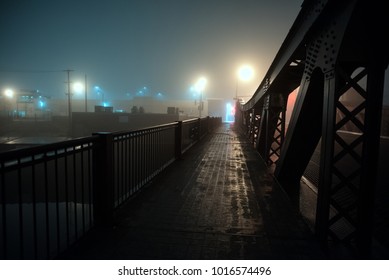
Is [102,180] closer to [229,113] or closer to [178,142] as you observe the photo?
[178,142]

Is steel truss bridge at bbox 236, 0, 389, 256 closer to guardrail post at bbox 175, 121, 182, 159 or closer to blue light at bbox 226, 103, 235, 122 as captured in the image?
guardrail post at bbox 175, 121, 182, 159

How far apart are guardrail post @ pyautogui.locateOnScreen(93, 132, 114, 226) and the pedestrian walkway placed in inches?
8.7

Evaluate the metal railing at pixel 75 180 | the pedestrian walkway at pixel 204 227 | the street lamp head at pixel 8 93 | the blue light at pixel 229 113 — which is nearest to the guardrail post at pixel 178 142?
the metal railing at pixel 75 180

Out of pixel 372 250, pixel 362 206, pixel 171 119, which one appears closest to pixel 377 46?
pixel 362 206

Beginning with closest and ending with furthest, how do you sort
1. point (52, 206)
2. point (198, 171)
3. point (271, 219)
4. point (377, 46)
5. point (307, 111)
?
point (377, 46)
point (271, 219)
point (307, 111)
point (198, 171)
point (52, 206)

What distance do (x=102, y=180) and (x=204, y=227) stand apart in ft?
5.78

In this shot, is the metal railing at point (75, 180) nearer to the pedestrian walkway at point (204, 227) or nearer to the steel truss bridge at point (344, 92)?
the pedestrian walkway at point (204, 227)

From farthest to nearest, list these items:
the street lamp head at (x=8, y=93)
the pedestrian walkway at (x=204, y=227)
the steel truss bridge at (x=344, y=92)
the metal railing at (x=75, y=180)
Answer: the street lamp head at (x=8, y=93) → the pedestrian walkway at (x=204, y=227) → the steel truss bridge at (x=344, y=92) → the metal railing at (x=75, y=180)

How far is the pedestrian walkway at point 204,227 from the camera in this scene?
318 cm

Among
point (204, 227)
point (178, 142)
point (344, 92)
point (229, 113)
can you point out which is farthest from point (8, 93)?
point (344, 92)

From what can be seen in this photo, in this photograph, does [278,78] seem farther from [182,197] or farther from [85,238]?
[85,238]

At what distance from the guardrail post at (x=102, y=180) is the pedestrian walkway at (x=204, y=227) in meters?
0.22

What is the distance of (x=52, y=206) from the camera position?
10.6 metres

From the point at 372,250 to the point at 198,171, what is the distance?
4.86 m
